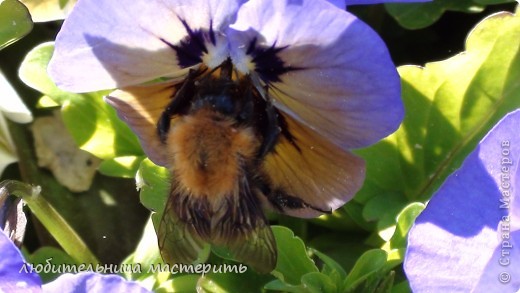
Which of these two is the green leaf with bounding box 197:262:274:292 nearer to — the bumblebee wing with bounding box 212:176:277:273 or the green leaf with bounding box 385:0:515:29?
the bumblebee wing with bounding box 212:176:277:273

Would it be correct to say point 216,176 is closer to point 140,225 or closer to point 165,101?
point 165,101

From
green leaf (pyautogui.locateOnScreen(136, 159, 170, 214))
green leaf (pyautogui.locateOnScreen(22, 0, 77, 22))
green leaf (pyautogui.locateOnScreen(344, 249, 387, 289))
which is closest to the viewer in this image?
green leaf (pyautogui.locateOnScreen(344, 249, 387, 289))

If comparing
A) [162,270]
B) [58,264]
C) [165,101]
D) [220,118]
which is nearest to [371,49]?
[220,118]

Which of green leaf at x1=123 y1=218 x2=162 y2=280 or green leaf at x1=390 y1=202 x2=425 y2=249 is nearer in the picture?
green leaf at x1=390 y1=202 x2=425 y2=249

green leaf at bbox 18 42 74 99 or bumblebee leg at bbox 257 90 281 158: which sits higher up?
bumblebee leg at bbox 257 90 281 158

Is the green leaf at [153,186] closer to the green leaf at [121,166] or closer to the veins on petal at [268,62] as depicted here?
the green leaf at [121,166]

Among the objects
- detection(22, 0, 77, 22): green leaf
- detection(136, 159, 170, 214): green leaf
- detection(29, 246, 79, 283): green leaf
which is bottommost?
detection(29, 246, 79, 283): green leaf

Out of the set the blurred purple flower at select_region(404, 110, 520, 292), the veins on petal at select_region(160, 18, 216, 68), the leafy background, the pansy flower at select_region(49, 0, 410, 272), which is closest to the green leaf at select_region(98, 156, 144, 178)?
the leafy background
